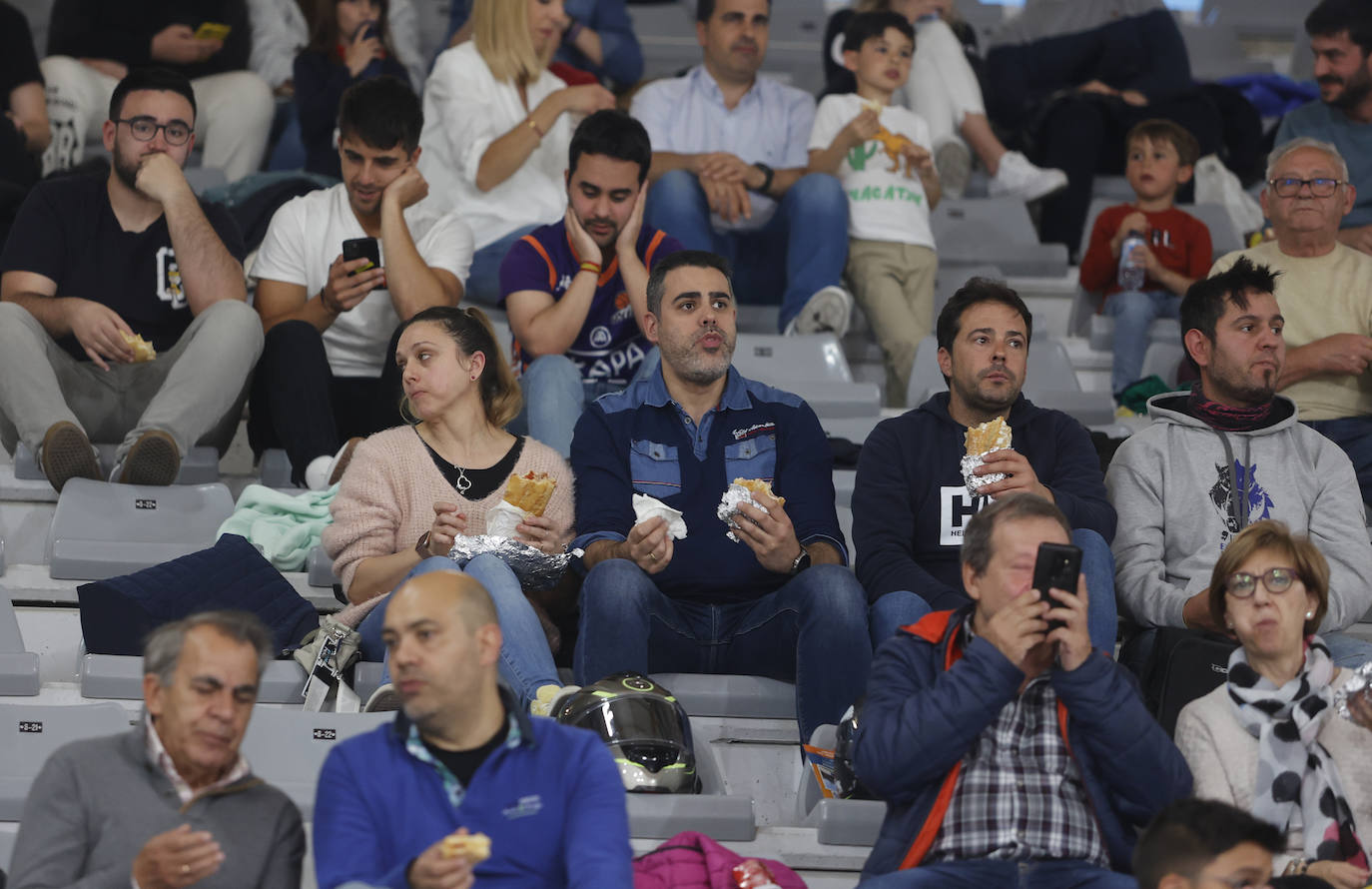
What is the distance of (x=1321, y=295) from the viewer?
415cm

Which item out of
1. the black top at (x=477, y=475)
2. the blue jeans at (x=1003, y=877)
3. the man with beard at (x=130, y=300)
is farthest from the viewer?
the man with beard at (x=130, y=300)

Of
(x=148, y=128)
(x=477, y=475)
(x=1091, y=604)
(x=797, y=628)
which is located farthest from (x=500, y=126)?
(x=1091, y=604)

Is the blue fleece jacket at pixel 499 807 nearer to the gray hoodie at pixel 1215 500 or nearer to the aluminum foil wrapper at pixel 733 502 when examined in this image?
the aluminum foil wrapper at pixel 733 502

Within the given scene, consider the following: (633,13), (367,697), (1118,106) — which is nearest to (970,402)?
(367,697)

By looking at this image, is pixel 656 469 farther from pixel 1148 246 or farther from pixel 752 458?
pixel 1148 246

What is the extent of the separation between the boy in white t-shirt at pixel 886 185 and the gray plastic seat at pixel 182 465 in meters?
1.87

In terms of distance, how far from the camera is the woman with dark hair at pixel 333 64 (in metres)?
5.47

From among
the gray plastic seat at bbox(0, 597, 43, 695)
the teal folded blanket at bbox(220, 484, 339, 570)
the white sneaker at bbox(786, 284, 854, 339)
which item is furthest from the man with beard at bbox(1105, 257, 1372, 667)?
the gray plastic seat at bbox(0, 597, 43, 695)

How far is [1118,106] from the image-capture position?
19.5 feet

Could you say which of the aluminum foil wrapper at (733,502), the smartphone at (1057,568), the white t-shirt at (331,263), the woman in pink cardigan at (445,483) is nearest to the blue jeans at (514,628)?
the woman in pink cardigan at (445,483)

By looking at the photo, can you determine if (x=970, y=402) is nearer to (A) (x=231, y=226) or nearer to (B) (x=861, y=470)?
(B) (x=861, y=470)

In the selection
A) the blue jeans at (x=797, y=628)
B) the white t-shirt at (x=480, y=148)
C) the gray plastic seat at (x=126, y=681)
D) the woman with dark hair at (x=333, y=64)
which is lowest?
the gray plastic seat at (x=126, y=681)

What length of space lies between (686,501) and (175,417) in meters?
1.19

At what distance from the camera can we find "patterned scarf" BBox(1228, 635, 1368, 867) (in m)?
2.57
